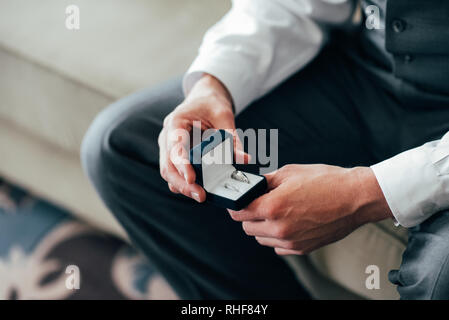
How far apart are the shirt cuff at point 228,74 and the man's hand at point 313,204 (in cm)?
18

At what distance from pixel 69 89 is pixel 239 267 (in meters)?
0.43

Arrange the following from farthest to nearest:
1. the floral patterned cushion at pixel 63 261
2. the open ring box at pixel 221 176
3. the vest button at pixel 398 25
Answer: the floral patterned cushion at pixel 63 261 < the vest button at pixel 398 25 < the open ring box at pixel 221 176

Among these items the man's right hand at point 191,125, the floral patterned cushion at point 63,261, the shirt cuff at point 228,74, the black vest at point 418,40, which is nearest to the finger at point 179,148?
the man's right hand at point 191,125

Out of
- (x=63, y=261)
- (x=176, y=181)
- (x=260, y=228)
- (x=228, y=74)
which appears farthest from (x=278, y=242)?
(x=63, y=261)

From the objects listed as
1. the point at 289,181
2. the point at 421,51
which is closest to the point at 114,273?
the point at 289,181

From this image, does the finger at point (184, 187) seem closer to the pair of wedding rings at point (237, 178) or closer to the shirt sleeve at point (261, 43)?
the pair of wedding rings at point (237, 178)

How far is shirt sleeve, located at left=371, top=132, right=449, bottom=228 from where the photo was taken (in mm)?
545

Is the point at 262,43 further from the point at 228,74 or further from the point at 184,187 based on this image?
the point at 184,187

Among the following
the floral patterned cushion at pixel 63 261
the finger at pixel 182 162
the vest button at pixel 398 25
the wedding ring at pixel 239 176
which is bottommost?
the floral patterned cushion at pixel 63 261

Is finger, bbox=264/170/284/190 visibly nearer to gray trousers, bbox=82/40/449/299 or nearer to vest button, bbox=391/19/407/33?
gray trousers, bbox=82/40/449/299

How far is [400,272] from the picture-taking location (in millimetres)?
575

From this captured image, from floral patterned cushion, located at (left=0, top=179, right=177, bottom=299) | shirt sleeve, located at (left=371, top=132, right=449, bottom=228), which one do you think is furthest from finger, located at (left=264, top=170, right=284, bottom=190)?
floral patterned cushion, located at (left=0, top=179, right=177, bottom=299)

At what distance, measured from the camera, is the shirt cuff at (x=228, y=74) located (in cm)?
71

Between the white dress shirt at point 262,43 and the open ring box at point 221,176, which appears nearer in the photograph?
the open ring box at point 221,176
